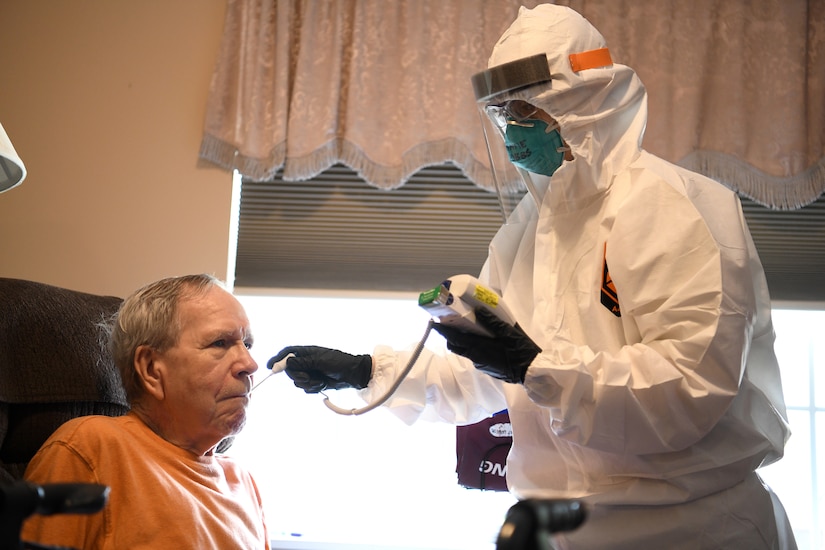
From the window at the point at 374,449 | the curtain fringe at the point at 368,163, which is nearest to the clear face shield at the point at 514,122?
the curtain fringe at the point at 368,163

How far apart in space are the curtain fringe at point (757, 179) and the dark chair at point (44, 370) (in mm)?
1837

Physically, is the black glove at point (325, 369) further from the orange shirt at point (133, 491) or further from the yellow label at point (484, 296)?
the yellow label at point (484, 296)

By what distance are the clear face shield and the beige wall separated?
1.07m

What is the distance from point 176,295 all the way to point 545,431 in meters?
0.83

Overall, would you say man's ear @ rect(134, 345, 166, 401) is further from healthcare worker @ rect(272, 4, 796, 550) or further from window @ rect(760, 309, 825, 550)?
window @ rect(760, 309, 825, 550)

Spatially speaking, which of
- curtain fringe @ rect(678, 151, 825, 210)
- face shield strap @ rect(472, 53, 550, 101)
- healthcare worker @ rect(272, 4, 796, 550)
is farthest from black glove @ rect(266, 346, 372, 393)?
curtain fringe @ rect(678, 151, 825, 210)

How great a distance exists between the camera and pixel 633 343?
1.62 m

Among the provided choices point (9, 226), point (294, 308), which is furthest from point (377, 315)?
point (9, 226)

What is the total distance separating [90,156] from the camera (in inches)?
107

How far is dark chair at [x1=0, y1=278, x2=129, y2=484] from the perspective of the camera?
1653 millimetres

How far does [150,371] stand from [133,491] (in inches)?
10.5

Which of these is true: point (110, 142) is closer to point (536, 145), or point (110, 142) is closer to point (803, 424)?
point (536, 145)

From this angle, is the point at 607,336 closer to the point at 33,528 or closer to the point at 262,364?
the point at 33,528

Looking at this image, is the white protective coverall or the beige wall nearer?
the white protective coverall
